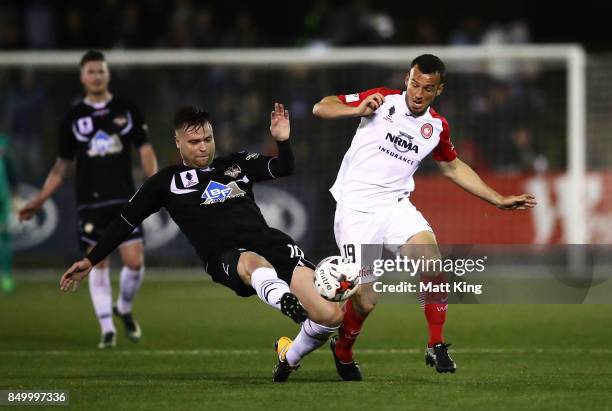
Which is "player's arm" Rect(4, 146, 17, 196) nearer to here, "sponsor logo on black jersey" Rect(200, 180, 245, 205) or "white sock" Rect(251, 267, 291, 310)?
"sponsor logo on black jersey" Rect(200, 180, 245, 205)

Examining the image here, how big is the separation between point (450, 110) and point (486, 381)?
1039 centimetres

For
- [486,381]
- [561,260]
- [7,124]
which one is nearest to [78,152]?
[486,381]

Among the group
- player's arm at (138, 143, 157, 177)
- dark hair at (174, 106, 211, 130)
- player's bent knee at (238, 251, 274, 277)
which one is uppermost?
dark hair at (174, 106, 211, 130)

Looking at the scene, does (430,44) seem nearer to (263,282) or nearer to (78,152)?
(78,152)

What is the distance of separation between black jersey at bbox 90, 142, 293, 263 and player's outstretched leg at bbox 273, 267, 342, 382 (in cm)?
40

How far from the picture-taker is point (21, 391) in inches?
318

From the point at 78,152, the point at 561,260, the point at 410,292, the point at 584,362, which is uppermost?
the point at 78,152

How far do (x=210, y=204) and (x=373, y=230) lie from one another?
122cm

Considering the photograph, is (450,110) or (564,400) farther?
(450,110)

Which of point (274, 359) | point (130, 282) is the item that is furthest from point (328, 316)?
point (130, 282)

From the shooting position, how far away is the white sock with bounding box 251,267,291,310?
789 centimetres

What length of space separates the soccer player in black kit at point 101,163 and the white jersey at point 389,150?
274cm

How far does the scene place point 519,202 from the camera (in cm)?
851

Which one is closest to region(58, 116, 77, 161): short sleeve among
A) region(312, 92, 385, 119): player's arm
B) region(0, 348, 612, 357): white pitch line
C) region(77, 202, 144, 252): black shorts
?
region(77, 202, 144, 252): black shorts
